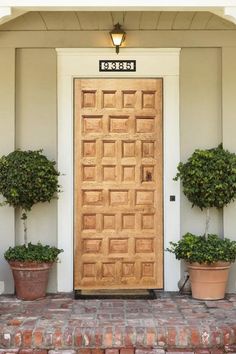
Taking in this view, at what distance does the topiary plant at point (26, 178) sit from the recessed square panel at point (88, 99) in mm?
826

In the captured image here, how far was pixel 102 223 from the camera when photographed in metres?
6.39

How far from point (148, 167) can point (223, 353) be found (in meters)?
2.39

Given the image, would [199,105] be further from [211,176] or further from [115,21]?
[115,21]

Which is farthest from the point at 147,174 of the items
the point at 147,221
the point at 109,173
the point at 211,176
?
the point at 211,176

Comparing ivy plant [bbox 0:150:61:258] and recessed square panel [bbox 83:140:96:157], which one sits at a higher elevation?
recessed square panel [bbox 83:140:96:157]

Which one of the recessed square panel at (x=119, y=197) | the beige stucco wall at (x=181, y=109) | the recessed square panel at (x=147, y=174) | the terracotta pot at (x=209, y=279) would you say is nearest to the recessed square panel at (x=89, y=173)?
the recessed square panel at (x=119, y=197)

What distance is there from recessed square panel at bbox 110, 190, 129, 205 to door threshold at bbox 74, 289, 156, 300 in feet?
3.32

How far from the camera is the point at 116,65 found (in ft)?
20.9

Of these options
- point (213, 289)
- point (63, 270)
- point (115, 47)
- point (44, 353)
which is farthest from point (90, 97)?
point (44, 353)

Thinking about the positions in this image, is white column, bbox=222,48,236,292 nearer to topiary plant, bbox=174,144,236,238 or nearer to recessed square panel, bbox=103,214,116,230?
topiary plant, bbox=174,144,236,238

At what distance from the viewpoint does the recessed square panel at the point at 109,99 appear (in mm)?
6398

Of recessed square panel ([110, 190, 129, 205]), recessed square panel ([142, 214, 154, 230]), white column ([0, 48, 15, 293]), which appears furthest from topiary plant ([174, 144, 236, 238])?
white column ([0, 48, 15, 293])

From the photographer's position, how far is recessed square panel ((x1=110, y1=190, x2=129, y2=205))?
640 centimetres

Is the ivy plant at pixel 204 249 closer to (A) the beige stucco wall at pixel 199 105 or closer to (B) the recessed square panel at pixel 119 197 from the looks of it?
(A) the beige stucco wall at pixel 199 105
